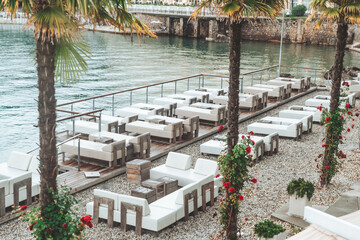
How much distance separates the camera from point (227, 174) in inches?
310

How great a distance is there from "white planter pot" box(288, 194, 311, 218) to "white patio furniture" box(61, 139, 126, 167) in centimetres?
444

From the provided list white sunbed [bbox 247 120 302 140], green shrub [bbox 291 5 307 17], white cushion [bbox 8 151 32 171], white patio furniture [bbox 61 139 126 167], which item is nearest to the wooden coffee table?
white patio furniture [bbox 61 139 126 167]

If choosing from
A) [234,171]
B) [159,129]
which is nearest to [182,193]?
[234,171]

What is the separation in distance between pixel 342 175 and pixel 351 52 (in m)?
53.6

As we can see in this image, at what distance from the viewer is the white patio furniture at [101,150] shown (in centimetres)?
1173

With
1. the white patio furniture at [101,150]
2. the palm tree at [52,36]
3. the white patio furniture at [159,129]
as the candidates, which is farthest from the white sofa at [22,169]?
the white patio furniture at [159,129]

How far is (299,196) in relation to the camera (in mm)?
8891

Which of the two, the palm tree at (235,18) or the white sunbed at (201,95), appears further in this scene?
the white sunbed at (201,95)

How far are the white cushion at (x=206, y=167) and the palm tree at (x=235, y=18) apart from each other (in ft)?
8.57

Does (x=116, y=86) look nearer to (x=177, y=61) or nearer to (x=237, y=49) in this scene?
(x=177, y=61)

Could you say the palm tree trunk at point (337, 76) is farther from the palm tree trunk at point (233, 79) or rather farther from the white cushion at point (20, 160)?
the white cushion at point (20, 160)

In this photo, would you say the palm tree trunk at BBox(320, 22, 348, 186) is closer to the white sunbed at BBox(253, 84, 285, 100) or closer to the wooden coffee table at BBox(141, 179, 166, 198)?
the wooden coffee table at BBox(141, 179, 166, 198)

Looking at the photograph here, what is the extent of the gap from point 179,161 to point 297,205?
301 cm

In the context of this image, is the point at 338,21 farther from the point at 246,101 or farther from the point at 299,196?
the point at 246,101
